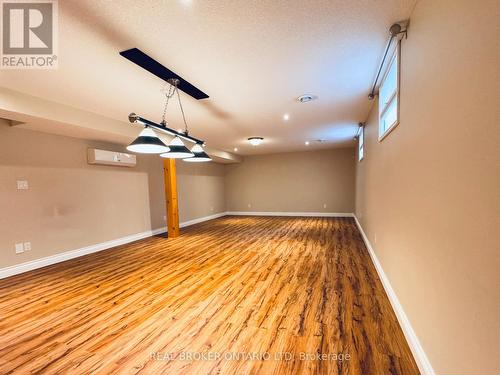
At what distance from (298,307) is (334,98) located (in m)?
2.90

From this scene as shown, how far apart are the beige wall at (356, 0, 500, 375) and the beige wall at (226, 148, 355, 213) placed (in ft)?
22.4

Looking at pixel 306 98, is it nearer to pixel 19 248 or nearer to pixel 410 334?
pixel 410 334

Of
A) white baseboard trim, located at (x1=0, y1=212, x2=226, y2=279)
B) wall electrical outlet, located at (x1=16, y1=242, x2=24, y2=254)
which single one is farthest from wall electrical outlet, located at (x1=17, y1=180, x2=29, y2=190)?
white baseboard trim, located at (x1=0, y1=212, x2=226, y2=279)

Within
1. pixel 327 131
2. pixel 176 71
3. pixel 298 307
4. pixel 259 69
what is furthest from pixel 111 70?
pixel 327 131

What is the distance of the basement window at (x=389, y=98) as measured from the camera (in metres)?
2.14

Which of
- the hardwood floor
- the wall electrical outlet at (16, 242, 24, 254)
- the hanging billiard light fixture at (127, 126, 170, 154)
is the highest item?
the hanging billiard light fixture at (127, 126, 170, 154)

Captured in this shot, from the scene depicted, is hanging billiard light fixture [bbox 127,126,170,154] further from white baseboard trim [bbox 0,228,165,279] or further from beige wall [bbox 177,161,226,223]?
beige wall [bbox 177,161,226,223]

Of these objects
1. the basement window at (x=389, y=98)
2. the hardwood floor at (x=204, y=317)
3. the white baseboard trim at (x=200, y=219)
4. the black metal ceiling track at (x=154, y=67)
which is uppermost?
the black metal ceiling track at (x=154, y=67)

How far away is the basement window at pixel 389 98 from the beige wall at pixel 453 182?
24cm

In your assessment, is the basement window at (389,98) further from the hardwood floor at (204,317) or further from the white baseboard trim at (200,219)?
the white baseboard trim at (200,219)

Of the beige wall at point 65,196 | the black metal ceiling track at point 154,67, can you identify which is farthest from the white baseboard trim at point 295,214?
the black metal ceiling track at point 154,67

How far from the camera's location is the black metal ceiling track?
2.14m

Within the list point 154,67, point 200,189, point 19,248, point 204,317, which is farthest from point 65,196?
point 200,189

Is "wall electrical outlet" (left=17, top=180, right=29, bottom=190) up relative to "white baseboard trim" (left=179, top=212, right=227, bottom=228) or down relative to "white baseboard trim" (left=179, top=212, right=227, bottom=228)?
up
